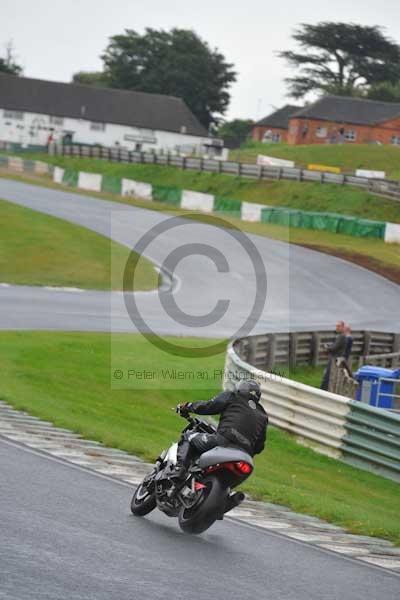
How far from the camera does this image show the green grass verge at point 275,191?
62475 mm

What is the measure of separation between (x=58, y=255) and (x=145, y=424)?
2589 cm

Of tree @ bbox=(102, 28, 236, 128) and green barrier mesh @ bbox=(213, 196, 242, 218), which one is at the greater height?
tree @ bbox=(102, 28, 236, 128)

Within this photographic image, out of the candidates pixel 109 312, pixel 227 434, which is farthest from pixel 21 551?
pixel 109 312

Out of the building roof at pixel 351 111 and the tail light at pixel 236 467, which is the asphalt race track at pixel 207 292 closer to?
the tail light at pixel 236 467

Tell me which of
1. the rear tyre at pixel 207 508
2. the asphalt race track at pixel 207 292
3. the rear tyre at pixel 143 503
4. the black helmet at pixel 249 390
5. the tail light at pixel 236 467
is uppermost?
the black helmet at pixel 249 390

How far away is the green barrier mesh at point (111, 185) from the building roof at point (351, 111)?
160 feet

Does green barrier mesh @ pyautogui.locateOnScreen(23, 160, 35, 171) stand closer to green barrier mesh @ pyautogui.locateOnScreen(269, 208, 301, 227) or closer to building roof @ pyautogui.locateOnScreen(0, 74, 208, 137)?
green barrier mesh @ pyautogui.locateOnScreen(269, 208, 301, 227)

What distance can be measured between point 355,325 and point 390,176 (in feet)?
165

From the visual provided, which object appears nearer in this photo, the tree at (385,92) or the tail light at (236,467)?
the tail light at (236,467)

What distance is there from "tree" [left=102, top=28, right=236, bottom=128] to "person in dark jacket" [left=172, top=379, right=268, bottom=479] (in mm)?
124475

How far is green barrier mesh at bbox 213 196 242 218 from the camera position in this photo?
60.6 meters

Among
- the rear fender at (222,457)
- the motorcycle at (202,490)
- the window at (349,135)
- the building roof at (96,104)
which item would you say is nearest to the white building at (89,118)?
the building roof at (96,104)

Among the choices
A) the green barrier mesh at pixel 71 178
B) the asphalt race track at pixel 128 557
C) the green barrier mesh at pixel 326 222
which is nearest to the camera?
the asphalt race track at pixel 128 557

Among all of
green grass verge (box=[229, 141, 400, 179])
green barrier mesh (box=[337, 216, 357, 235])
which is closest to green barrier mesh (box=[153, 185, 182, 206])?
green barrier mesh (box=[337, 216, 357, 235])
